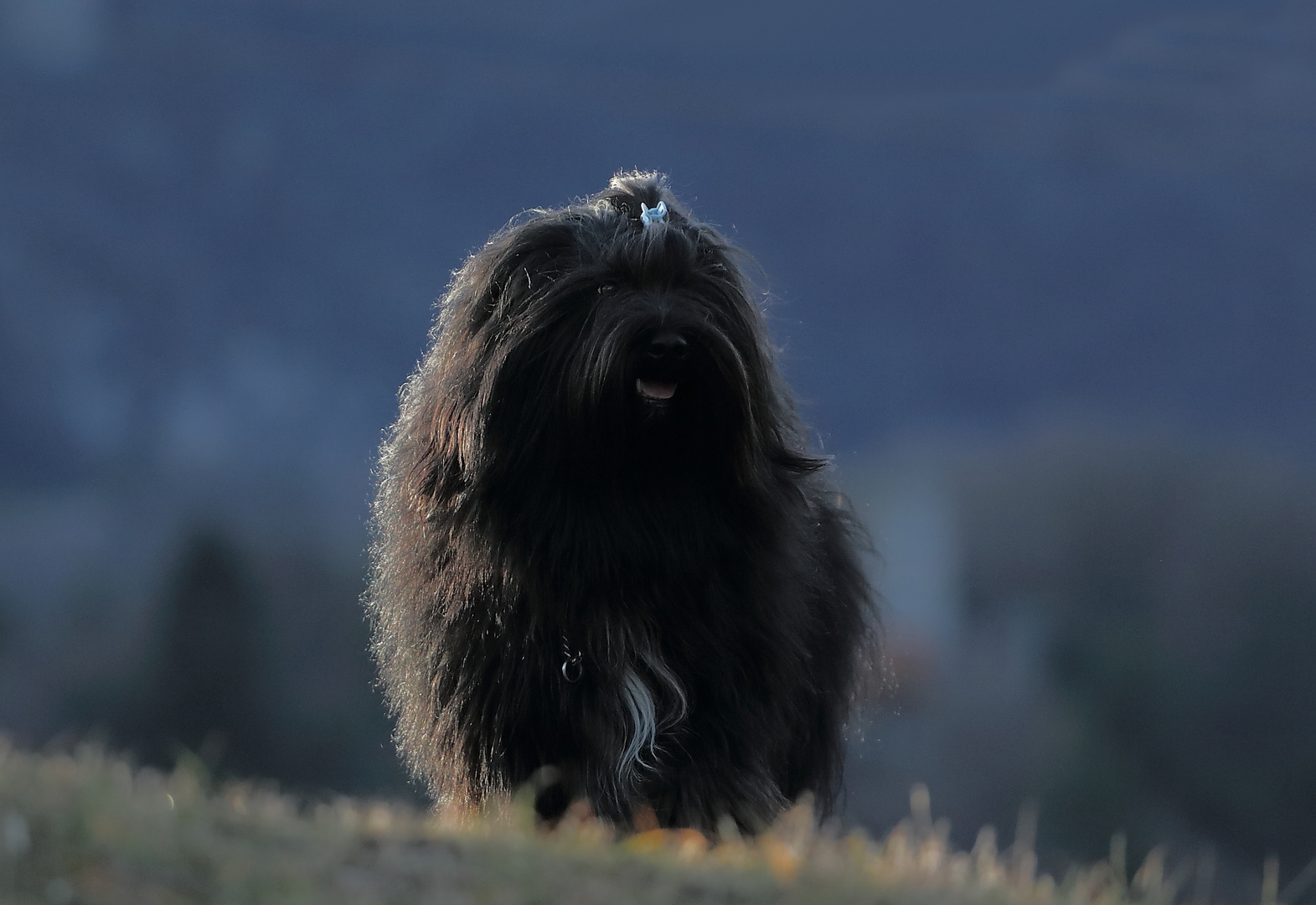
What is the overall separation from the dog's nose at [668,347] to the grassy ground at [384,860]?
6.16ft

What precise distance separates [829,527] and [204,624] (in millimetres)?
35004

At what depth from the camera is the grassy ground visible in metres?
2.28

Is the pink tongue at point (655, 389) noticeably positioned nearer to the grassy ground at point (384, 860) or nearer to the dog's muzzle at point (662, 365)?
the dog's muzzle at point (662, 365)

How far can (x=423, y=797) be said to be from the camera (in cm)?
581

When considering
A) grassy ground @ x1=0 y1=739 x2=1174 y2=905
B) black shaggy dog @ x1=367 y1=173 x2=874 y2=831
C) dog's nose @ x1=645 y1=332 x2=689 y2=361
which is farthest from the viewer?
black shaggy dog @ x1=367 y1=173 x2=874 y2=831

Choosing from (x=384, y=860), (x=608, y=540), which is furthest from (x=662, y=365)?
→ (x=384, y=860)

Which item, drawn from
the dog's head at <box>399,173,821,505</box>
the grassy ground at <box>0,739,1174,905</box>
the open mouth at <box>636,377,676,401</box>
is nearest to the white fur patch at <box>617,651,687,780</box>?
the dog's head at <box>399,173,821,505</box>

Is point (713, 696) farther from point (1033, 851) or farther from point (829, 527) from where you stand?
point (1033, 851)

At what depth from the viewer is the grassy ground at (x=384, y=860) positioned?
228 cm

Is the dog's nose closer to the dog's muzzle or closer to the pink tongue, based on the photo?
the dog's muzzle

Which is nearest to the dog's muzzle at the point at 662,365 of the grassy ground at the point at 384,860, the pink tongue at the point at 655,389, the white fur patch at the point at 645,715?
the pink tongue at the point at 655,389

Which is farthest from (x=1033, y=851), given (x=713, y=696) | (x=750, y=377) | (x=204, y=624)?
(x=204, y=624)

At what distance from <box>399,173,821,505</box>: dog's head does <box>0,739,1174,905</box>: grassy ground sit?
1.78 meters

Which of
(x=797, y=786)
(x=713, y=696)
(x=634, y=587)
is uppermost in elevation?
(x=634, y=587)
